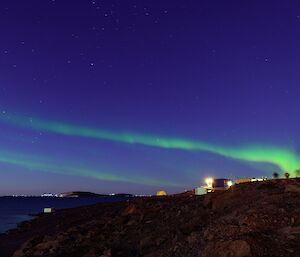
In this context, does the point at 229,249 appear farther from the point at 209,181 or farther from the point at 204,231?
the point at 209,181

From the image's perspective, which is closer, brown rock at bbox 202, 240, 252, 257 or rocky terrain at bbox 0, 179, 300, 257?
brown rock at bbox 202, 240, 252, 257

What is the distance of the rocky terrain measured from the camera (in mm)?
18406

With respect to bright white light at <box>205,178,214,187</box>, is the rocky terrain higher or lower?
lower

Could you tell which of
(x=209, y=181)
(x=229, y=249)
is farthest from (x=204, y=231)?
(x=209, y=181)

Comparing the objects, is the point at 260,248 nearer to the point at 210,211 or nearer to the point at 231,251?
the point at 231,251

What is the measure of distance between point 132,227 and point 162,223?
106 inches

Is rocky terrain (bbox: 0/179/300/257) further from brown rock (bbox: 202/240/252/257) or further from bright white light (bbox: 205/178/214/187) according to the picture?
bright white light (bbox: 205/178/214/187)

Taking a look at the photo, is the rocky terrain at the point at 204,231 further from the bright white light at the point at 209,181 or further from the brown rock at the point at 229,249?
the bright white light at the point at 209,181

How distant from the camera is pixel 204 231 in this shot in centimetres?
2156

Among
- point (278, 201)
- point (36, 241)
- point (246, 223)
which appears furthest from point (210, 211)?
point (36, 241)

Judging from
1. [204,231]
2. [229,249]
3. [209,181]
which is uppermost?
[209,181]

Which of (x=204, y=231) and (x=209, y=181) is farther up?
(x=209, y=181)

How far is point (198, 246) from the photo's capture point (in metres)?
20.3

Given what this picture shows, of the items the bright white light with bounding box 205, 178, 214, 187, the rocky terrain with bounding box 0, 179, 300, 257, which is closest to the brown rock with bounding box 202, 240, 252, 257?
the rocky terrain with bounding box 0, 179, 300, 257
